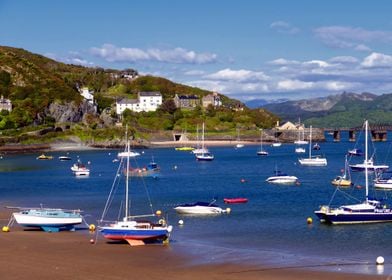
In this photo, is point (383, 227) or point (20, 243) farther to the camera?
point (383, 227)

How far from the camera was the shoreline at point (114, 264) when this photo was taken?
98.4ft

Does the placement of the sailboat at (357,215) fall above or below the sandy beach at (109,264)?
above

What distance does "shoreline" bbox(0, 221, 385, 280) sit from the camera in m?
30.0

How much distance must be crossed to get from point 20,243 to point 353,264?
17.2m

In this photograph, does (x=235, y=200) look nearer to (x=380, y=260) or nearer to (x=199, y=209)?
(x=199, y=209)

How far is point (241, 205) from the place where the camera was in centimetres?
5697

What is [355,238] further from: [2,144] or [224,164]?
[2,144]

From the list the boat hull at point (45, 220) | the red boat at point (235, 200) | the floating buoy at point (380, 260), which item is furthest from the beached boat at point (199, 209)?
the floating buoy at point (380, 260)

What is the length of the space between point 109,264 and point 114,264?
225 mm

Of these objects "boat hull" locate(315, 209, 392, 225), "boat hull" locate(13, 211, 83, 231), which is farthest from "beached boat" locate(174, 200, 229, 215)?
"boat hull" locate(13, 211, 83, 231)

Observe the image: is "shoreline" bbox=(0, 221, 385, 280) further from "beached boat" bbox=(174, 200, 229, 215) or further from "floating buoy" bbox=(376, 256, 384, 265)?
"beached boat" bbox=(174, 200, 229, 215)

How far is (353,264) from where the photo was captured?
108ft

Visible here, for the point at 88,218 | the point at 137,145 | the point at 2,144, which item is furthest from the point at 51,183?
the point at 137,145

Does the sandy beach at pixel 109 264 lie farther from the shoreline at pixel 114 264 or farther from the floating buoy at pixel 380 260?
the floating buoy at pixel 380 260
